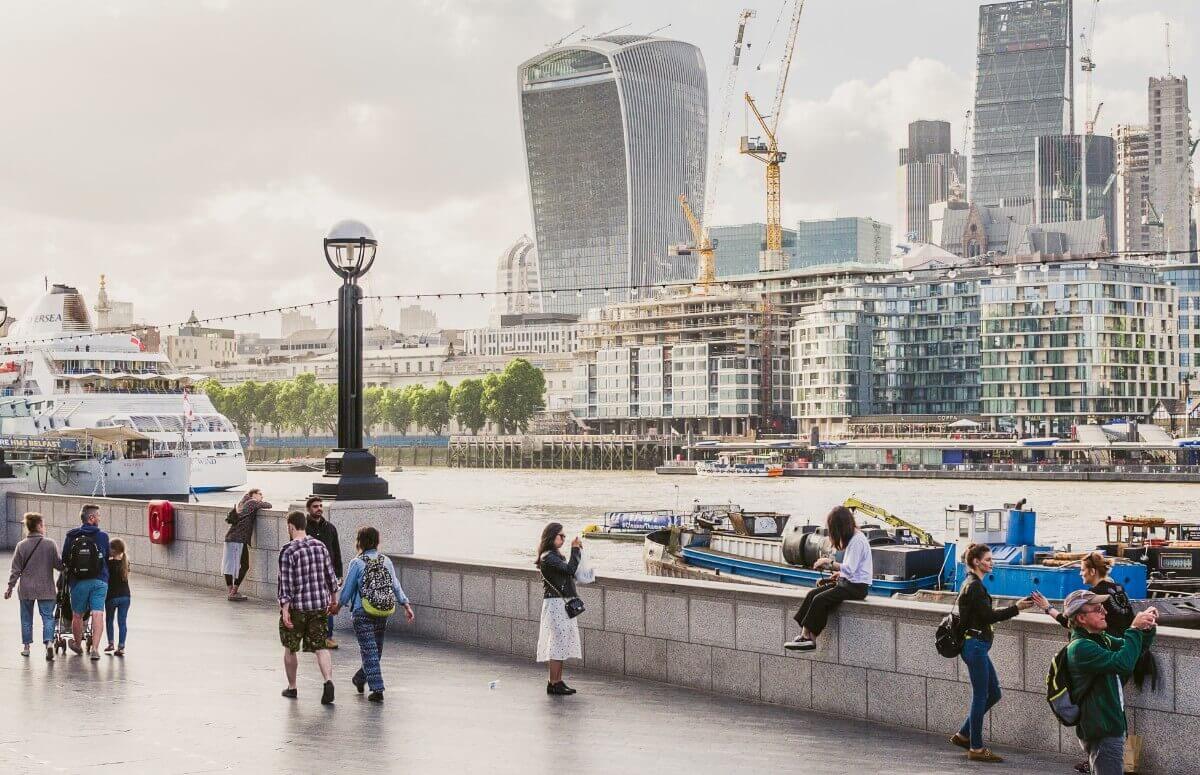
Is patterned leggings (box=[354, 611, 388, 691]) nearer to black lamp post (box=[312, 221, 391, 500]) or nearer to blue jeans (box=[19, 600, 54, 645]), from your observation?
black lamp post (box=[312, 221, 391, 500])

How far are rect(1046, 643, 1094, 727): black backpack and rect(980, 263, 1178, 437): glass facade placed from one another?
18463cm

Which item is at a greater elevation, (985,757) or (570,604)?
(570,604)

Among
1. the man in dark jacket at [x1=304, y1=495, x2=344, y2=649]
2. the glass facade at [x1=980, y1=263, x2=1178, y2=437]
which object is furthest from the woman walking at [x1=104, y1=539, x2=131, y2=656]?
the glass facade at [x1=980, y1=263, x2=1178, y2=437]

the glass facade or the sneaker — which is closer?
the sneaker

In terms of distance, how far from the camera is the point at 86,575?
691 inches

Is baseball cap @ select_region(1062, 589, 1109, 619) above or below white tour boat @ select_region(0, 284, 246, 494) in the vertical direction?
below

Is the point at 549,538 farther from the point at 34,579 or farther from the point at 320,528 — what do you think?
the point at 34,579

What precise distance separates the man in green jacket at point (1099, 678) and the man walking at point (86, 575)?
11.0 m

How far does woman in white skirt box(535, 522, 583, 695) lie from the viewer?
14.9 metres

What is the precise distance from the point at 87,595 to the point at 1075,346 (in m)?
181

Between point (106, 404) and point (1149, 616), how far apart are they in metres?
82.7

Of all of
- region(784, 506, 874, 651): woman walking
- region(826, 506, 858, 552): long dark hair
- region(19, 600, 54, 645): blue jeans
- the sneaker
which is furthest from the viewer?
region(19, 600, 54, 645): blue jeans

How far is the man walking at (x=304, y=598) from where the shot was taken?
1469 cm

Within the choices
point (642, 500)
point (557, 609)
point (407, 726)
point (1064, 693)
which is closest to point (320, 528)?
point (557, 609)
